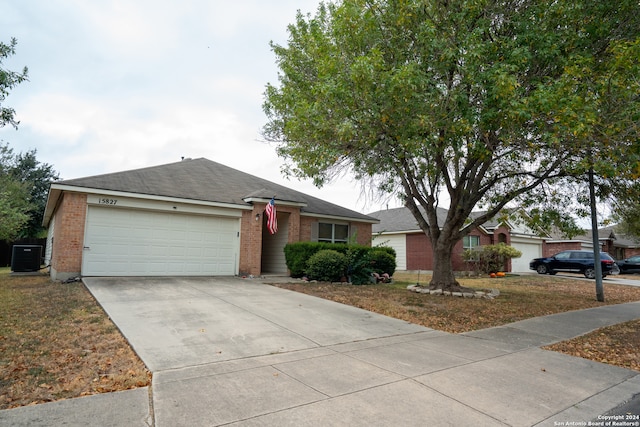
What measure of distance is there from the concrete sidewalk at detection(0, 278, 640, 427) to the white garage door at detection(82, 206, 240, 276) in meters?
4.44

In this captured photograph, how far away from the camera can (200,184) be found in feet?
47.3

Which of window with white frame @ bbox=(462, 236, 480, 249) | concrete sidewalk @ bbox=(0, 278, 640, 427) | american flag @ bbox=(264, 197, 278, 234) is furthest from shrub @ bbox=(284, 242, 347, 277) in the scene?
window with white frame @ bbox=(462, 236, 480, 249)

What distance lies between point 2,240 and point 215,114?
64.0ft

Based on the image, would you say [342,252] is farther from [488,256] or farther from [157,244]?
[488,256]

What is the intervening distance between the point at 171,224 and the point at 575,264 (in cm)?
2355

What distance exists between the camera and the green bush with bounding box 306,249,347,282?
13023 millimetres

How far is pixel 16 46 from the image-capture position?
8008 millimetres

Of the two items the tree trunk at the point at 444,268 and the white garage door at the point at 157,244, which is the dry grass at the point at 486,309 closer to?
the tree trunk at the point at 444,268

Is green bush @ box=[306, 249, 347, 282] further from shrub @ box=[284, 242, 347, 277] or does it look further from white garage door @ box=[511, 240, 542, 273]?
white garage door @ box=[511, 240, 542, 273]

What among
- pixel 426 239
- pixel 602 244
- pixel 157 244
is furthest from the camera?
pixel 602 244

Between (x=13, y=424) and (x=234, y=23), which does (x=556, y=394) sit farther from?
(x=234, y=23)

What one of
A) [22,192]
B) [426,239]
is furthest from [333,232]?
[22,192]

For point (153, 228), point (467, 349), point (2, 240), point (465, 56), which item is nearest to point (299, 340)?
point (467, 349)

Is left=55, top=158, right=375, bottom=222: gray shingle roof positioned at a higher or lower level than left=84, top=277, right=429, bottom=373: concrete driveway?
higher
